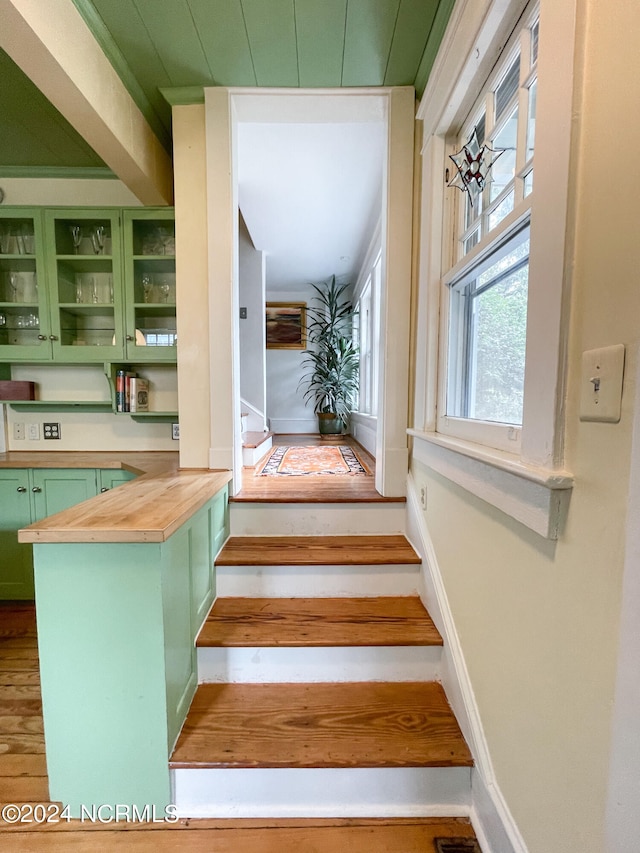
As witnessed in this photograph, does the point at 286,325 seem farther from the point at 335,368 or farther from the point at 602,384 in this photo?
the point at 602,384

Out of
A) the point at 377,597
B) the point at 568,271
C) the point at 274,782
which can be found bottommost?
the point at 274,782

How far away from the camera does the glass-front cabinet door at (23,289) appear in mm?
2053

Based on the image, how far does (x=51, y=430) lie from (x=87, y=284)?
3.33 ft

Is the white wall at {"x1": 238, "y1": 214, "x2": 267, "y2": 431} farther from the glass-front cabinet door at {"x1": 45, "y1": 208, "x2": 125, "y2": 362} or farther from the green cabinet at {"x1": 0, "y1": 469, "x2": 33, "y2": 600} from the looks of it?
the green cabinet at {"x1": 0, "y1": 469, "x2": 33, "y2": 600}

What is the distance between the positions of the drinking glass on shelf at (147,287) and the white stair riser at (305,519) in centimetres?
144

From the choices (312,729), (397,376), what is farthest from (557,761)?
(397,376)

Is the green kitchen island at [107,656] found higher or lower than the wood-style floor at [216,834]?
higher

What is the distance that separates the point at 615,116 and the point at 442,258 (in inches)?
36.7

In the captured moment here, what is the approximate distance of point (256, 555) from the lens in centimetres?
156

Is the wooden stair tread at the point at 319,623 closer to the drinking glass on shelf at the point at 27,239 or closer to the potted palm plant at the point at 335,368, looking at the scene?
the drinking glass on shelf at the point at 27,239

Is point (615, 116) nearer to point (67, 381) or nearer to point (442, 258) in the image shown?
point (442, 258)

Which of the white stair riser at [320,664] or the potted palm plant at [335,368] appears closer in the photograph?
the white stair riser at [320,664]

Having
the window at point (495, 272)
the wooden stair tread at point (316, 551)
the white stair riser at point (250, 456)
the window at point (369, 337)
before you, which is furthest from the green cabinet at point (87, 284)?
the window at point (369, 337)

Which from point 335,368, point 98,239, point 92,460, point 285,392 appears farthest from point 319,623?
point 285,392
